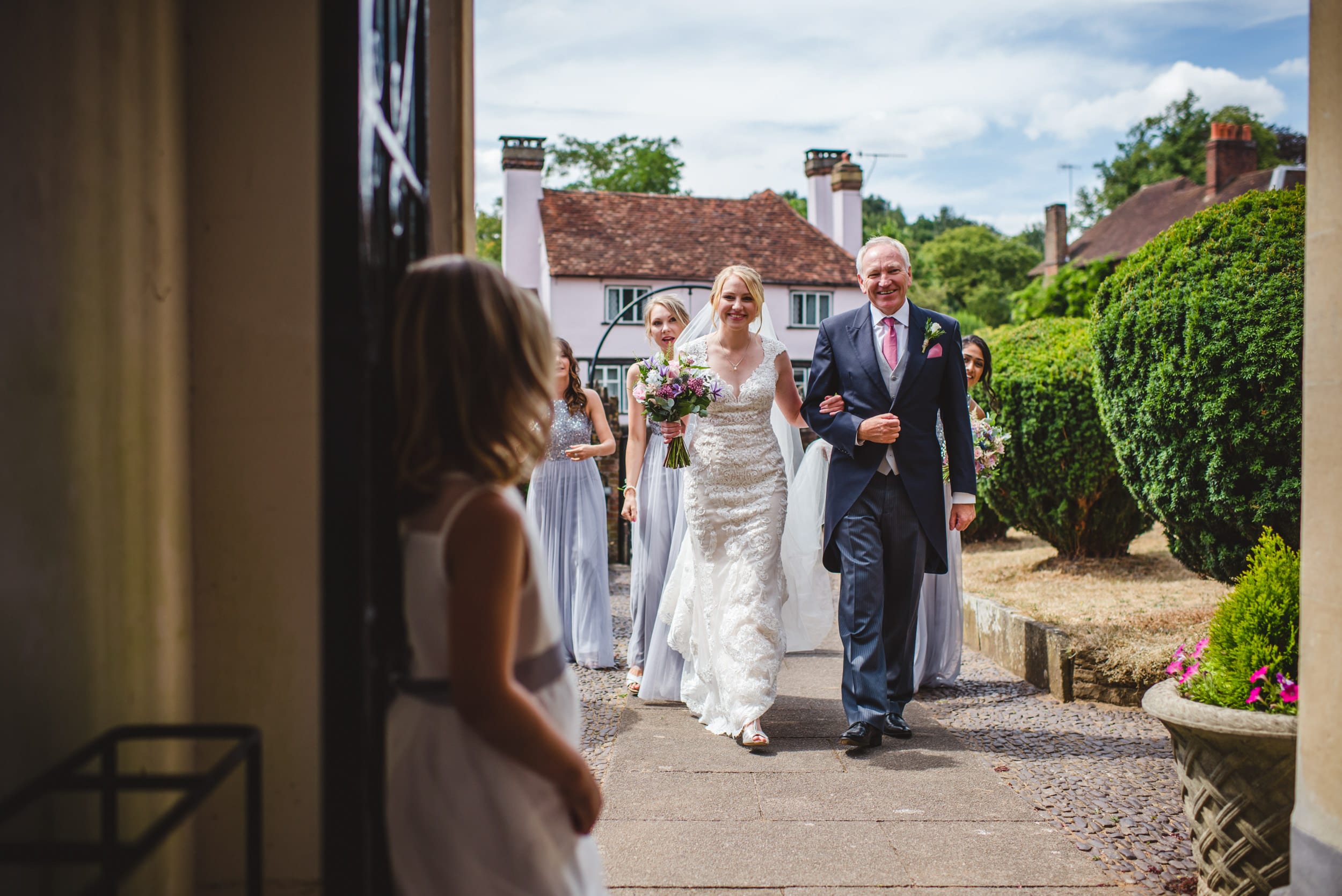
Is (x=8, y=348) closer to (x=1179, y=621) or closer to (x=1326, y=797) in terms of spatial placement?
(x=1326, y=797)

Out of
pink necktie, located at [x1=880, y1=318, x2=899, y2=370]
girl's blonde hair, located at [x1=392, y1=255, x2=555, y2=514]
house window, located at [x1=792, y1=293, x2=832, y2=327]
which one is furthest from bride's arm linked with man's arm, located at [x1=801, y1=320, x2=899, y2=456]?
house window, located at [x1=792, y1=293, x2=832, y2=327]

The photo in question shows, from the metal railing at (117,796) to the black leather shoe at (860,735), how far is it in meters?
3.44

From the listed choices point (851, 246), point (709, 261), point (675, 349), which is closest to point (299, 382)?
point (675, 349)

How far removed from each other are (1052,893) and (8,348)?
334cm

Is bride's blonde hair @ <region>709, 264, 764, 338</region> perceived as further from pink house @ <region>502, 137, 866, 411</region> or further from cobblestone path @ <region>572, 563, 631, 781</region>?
pink house @ <region>502, 137, 866, 411</region>

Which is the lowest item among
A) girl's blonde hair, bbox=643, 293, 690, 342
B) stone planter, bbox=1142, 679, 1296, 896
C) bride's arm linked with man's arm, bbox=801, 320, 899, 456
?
stone planter, bbox=1142, 679, 1296, 896

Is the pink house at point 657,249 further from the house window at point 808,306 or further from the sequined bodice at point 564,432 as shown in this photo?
the sequined bodice at point 564,432

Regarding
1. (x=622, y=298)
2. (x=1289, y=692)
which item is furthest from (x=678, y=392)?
(x=622, y=298)

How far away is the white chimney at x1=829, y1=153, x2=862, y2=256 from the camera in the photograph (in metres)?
35.9

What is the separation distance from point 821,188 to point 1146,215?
16.0m

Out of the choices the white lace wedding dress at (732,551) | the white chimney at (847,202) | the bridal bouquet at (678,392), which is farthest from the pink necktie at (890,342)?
the white chimney at (847,202)

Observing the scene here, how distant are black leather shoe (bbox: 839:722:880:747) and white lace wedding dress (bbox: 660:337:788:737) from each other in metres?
0.46

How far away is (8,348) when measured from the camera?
1808mm

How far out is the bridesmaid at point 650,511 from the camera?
6477 mm
